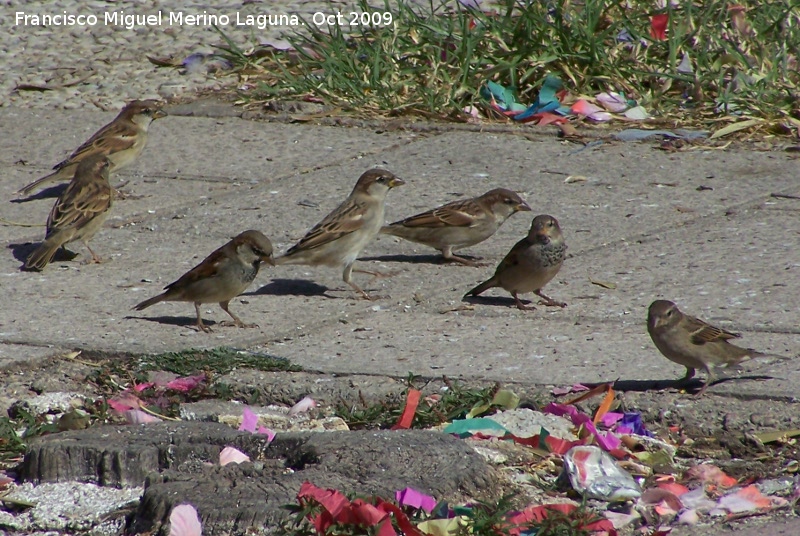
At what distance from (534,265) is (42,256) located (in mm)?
3009

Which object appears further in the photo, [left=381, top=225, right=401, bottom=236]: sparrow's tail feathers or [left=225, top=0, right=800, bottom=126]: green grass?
[left=225, top=0, right=800, bottom=126]: green grass

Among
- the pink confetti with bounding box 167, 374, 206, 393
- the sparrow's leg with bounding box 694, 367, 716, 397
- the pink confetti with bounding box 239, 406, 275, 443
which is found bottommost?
the pink confetti with bounding box 167, 374, 206, 393

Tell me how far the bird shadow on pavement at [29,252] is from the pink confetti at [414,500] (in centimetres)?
476

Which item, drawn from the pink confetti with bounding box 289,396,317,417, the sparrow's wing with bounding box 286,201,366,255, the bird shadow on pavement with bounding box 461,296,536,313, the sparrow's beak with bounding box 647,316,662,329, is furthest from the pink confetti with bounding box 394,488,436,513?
the sparrow's wing with bounding box 286,201,366,255

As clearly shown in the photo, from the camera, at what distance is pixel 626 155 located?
32.4ft

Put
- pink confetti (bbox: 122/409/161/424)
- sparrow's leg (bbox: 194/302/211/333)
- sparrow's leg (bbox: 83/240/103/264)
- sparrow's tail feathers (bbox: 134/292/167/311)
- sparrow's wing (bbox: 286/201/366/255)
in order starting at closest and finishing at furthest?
pink confetti (bbox: 122/409/161/424) < sparrow's leg (bbox: 194/302/211/333) < sparrow's tail feathers (bbox: 134/292/167/311) < sparrow's wing (bbox: 286/201/366/255) < sparrow's leg (bbox: 83/240/103/264)

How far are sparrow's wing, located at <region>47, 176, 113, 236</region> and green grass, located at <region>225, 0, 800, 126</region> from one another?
9.93ft

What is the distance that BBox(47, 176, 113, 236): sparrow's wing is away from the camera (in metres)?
8.20

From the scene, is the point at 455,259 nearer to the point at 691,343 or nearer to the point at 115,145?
the point at 691,343

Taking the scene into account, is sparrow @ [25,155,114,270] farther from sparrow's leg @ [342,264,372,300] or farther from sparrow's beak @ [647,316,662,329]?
sparrow's beak @ [647,316,662,329]

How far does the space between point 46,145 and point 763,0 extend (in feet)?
20.7

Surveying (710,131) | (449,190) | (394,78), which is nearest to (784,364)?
(449,190)

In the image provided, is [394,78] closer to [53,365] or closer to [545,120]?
[545,120]

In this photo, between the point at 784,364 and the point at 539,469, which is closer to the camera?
the point at 539,469
